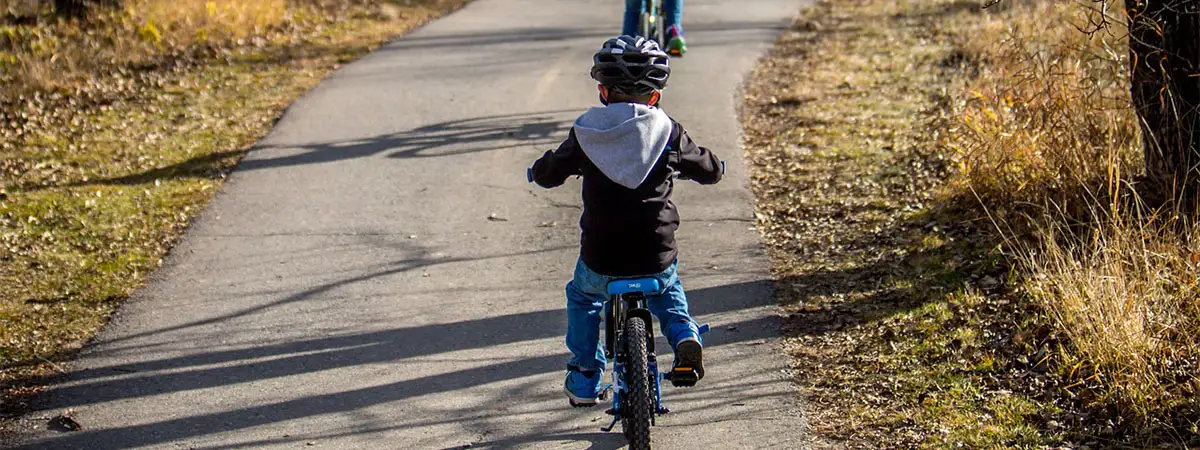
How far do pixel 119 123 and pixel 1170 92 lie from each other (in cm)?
861

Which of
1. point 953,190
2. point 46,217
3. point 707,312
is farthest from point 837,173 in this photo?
point 46,217

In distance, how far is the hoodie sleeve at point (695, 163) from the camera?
4.64m

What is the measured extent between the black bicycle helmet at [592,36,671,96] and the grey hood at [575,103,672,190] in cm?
10

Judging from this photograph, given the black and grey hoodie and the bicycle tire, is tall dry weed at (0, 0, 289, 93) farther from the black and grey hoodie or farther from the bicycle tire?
the bicycle tire

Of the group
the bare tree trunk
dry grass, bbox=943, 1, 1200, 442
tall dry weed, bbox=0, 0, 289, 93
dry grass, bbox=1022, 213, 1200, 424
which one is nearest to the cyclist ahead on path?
dry grass, bbox=943, 1, 1200, 442

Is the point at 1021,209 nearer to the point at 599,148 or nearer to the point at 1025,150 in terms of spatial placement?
the point at 1025,150

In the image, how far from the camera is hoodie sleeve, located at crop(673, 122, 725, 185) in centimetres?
464

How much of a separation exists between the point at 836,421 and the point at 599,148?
178cm

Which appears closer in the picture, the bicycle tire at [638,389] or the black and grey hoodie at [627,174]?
the bicycle tire at [638,389]

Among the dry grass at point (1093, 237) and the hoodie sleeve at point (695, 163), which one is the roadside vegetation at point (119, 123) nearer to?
the hoodie sleeve at point (695, 163)

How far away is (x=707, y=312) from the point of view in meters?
6.71

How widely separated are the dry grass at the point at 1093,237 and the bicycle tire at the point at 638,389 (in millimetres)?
2234

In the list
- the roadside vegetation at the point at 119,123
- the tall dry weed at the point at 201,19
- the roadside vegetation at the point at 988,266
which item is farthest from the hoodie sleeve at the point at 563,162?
the tall dry weed at the point at 201,19

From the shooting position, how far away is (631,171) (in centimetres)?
452
